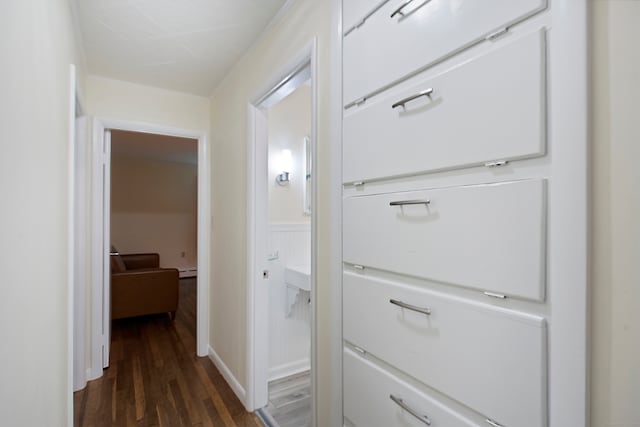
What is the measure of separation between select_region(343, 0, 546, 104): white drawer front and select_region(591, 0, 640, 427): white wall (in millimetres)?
167

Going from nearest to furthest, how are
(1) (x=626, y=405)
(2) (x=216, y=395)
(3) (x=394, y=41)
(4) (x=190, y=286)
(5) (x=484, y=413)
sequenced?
(1) (x=626, y=405) < (5) (x=484, y=413) < (3) (x=394, y=41) < (2) (x=216, y=395) < (4) (x=190, y=286)

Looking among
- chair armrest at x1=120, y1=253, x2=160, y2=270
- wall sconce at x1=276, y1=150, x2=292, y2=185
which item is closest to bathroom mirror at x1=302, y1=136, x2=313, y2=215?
wall sconce at x1=276, y1=150, x2=292, y2=185

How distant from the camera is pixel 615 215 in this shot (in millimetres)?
578

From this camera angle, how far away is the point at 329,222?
133 centimetres

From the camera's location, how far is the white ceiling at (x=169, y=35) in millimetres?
1678

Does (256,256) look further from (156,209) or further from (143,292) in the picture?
Answer: (156,209)

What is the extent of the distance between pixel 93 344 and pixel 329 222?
2.46 m

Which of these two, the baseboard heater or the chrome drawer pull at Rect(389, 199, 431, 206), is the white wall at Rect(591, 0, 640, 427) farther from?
the baseboard heater

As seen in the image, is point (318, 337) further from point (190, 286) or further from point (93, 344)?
point (190, 286)

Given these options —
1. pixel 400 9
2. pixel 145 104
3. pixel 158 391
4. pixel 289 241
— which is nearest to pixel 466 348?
pixel 400 9

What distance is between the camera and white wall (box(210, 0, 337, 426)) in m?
1.38

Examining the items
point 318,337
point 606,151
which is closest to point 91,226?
point 318,337

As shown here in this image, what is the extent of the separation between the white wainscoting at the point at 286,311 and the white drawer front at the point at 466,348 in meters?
1.52

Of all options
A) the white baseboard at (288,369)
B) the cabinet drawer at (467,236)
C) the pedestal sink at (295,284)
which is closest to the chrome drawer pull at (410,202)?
the cabinet drawer at (467,236)
